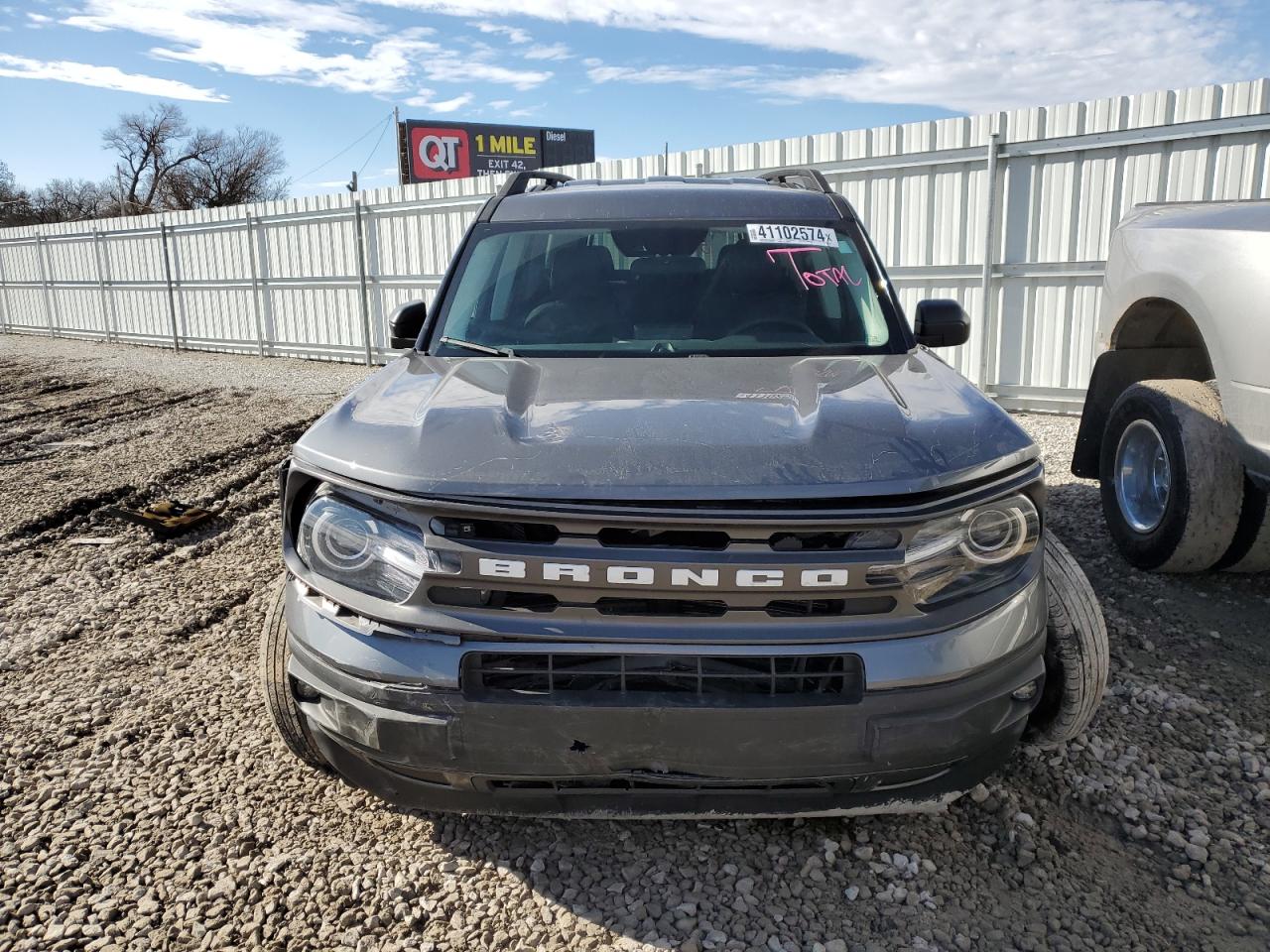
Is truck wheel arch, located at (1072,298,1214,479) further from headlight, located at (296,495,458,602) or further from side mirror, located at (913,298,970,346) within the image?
headlight, located at (296,495,458,602)

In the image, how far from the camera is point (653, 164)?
11445 millimetres

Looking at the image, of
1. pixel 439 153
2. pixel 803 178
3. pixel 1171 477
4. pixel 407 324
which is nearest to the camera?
pixel 407 324

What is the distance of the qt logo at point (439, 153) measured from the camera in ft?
106

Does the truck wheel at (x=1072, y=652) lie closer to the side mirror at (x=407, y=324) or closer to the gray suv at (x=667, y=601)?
the gray suv at (x=667, y=601)

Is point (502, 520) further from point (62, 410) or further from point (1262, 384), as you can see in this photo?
point (62, 410)

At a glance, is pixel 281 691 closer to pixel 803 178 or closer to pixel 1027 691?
pixel 1027 691

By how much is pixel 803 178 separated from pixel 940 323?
1.32 m

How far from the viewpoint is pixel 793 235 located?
345 cm

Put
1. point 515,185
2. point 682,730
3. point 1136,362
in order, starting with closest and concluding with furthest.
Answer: point 682,730 → point 515,185 → point 1136,362

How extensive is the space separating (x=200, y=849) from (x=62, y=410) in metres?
9.34

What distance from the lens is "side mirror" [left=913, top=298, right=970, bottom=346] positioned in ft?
11.2

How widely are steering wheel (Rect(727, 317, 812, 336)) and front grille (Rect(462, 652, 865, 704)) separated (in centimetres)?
152

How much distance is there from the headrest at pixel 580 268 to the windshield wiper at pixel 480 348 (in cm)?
41

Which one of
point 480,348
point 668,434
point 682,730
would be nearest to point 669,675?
Result: point 682,730
